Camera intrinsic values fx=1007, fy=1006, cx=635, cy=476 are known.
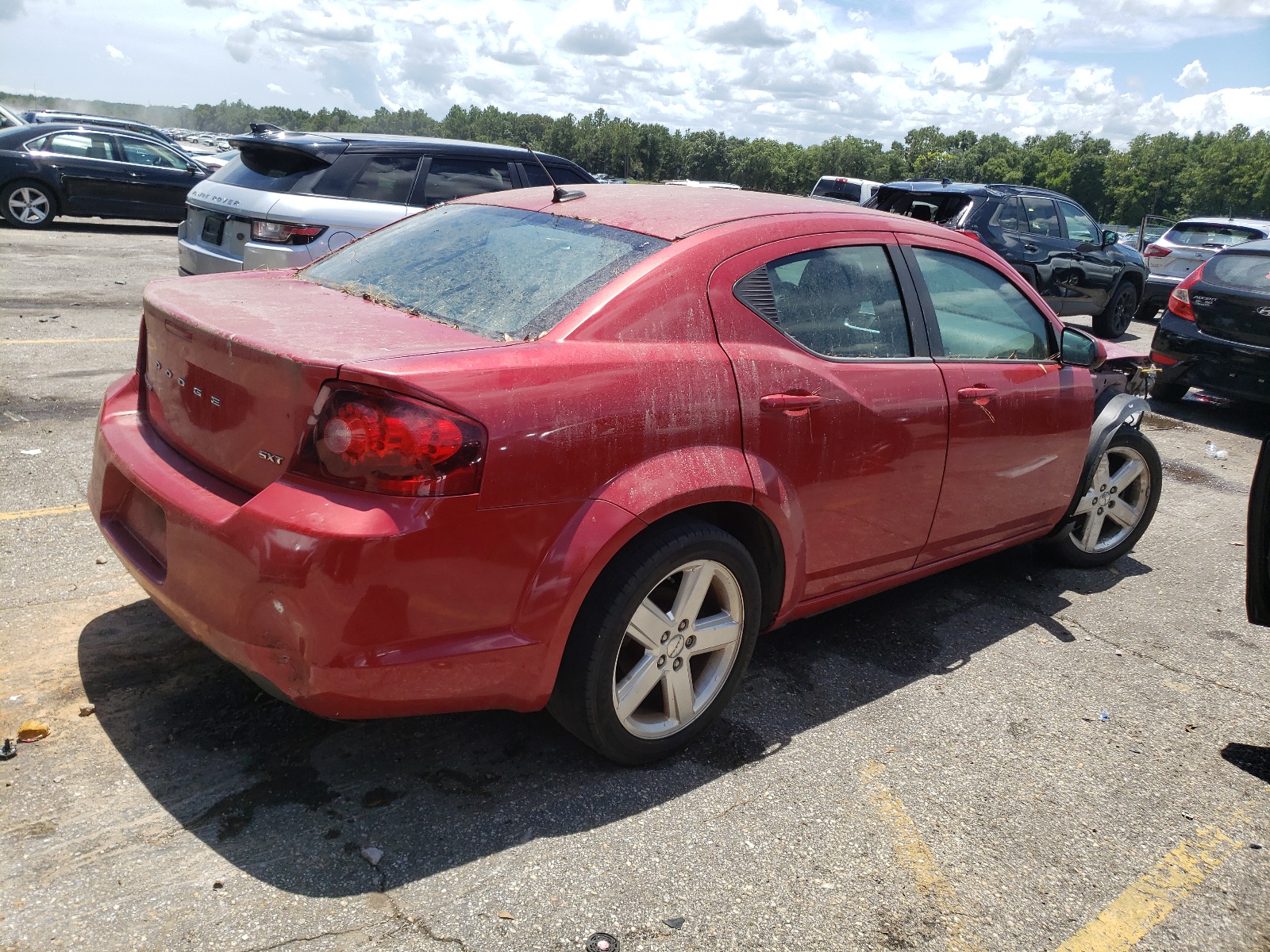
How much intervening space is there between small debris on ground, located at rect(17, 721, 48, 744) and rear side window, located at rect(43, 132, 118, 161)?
15347 mm

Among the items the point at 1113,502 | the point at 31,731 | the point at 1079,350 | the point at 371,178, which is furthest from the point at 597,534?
the point at 371,178

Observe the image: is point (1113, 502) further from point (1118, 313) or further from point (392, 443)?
point (1118, 313)

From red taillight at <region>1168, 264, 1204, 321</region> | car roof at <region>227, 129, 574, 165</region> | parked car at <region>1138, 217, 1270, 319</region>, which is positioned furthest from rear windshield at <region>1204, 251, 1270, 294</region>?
parked car at <region>1138, 217, 1270, 319</region>

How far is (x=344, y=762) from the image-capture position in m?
2.88

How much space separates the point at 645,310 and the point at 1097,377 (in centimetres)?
287

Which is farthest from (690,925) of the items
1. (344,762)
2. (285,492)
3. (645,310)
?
(645,310)

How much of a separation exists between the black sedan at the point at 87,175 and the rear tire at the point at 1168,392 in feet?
47.6

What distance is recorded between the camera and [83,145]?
15.7 meters

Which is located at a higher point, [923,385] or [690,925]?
[923,385]

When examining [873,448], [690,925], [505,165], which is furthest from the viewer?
[505,165]

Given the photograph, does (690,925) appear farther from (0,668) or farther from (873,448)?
(0,668)

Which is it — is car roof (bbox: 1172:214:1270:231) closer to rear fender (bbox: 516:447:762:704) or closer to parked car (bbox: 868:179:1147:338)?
parked car (bbox: 868:179:1147:338)

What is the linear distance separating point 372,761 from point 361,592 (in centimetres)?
84

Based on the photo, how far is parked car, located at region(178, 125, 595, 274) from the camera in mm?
7078
